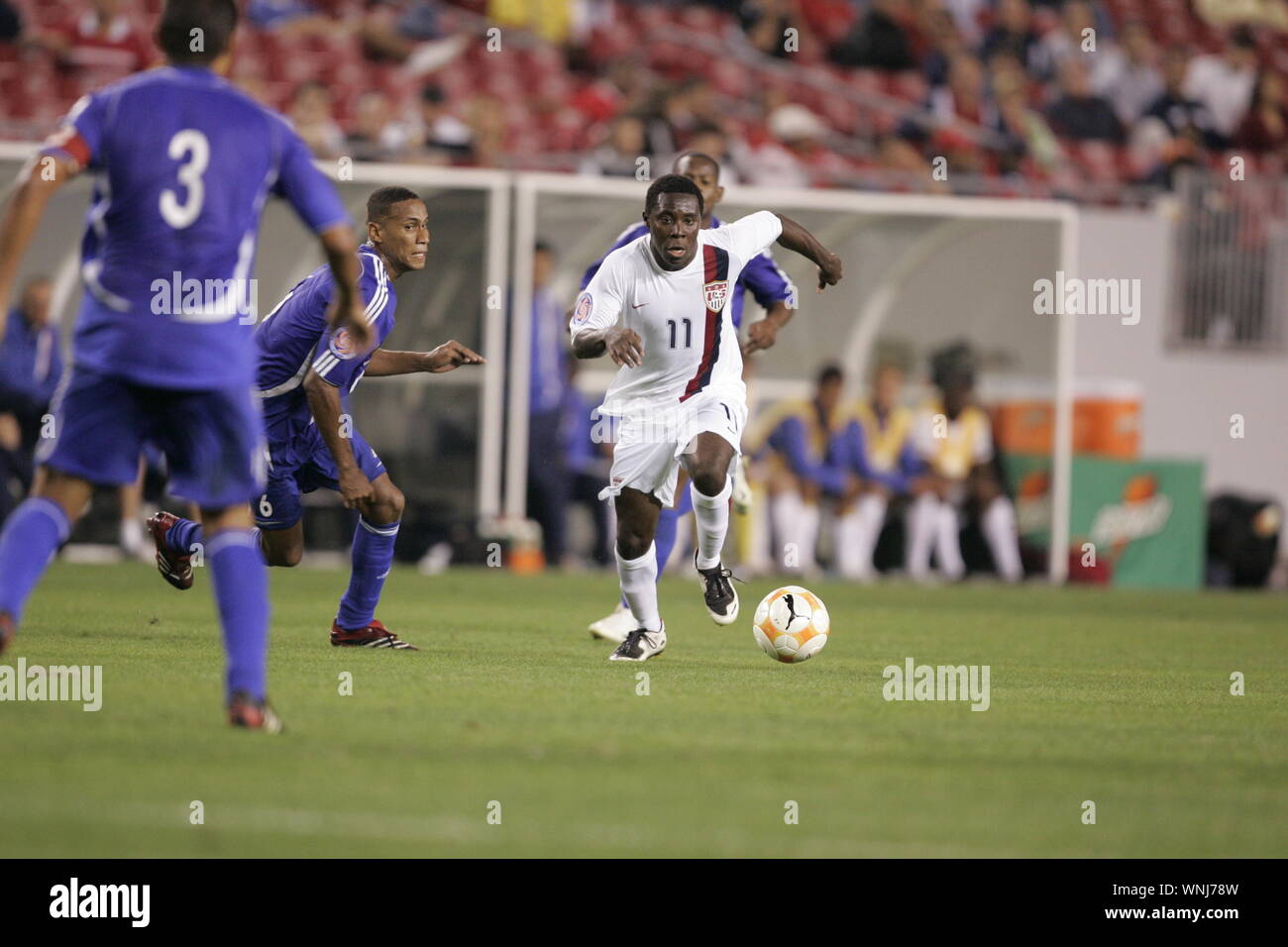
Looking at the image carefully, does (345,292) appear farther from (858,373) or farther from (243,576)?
(858,373)

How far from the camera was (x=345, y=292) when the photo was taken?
602 cm

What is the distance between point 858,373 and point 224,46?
1306 centimetres

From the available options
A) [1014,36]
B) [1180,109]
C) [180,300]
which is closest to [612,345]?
[180,300]

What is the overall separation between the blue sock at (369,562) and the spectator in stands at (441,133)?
8.63m

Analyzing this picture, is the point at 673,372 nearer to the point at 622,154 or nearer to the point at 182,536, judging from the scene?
the point at 182,536

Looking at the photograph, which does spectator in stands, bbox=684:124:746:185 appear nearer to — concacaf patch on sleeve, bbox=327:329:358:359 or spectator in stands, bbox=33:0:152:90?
spectator in stands, bbox=33:0:152:90

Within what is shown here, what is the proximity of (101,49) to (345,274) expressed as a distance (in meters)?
12.3

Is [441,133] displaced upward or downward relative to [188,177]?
upward

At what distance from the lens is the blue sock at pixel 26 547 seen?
19.0ft

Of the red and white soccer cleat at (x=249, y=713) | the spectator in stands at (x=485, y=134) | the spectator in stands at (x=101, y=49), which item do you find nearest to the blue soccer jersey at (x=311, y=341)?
the red and white soccer cleat at (x=249, y=713)

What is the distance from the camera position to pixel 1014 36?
23.3 meters

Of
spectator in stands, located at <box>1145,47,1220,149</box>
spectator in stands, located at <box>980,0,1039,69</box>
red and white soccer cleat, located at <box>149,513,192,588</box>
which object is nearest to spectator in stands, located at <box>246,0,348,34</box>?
spectator in stands, located at <box>980,0,1039,69</box>
